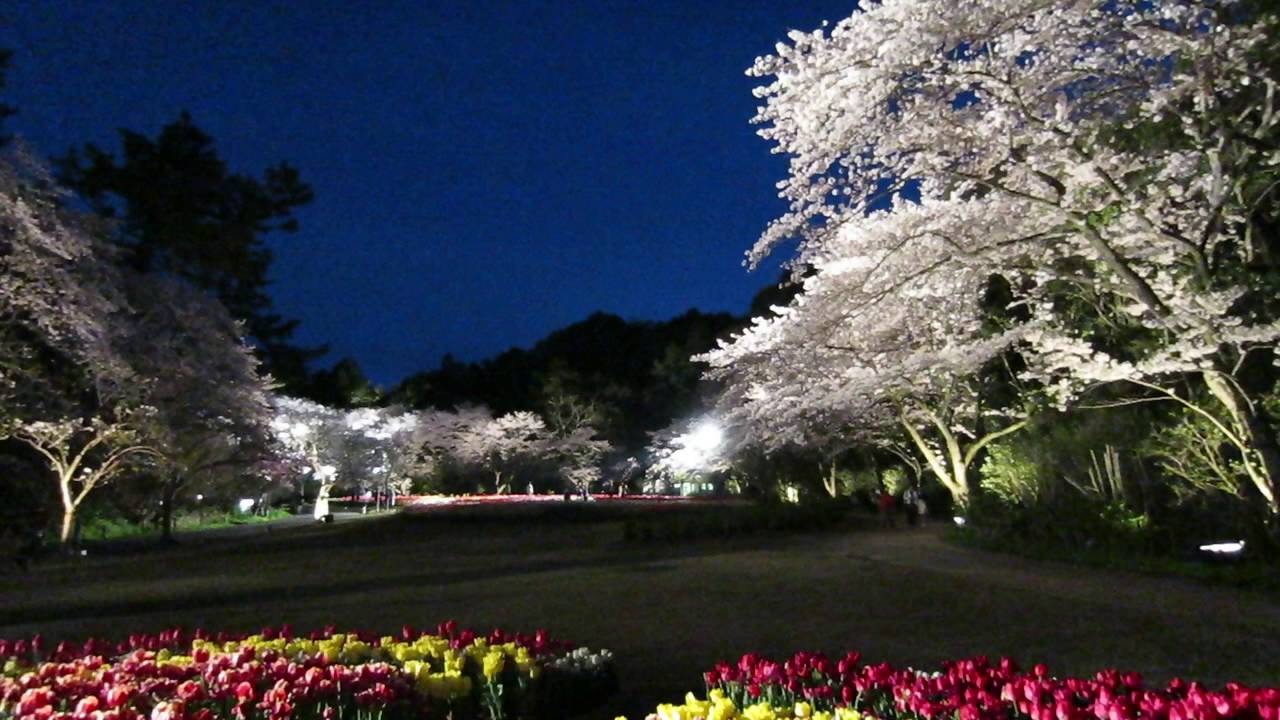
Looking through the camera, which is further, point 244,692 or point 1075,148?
point 1075,148

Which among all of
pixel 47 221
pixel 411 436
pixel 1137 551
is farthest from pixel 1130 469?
pixel 411 436

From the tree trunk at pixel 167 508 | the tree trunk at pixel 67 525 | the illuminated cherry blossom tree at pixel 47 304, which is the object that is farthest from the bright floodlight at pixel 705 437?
the illuminated cherry blossom tree at pixel 47 304

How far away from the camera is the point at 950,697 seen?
14.5 ft

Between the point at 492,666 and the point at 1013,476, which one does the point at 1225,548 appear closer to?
the point at 1013,476

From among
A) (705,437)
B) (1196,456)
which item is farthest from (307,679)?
(705,437)

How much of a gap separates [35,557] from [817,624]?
705 centimetres

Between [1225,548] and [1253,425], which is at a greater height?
[1253,425]

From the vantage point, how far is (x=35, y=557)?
8.51 metres

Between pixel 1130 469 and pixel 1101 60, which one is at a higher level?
pixel 1101 60

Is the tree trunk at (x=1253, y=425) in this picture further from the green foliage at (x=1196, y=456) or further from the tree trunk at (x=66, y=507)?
the tree trunk at (x=66, y=507)

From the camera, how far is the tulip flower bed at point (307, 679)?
4.79 m

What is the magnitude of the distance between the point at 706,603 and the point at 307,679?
706 cm

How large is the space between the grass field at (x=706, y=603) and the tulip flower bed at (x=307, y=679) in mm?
624

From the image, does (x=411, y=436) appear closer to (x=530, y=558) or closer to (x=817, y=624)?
(x=530, y=558)
